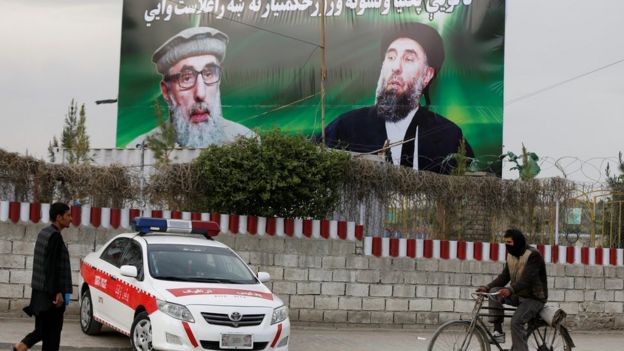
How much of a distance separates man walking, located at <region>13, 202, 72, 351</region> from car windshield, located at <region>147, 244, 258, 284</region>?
1.78 m

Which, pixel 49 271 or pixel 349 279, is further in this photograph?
pixel 349 279

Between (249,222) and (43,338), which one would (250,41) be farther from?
(43,338)

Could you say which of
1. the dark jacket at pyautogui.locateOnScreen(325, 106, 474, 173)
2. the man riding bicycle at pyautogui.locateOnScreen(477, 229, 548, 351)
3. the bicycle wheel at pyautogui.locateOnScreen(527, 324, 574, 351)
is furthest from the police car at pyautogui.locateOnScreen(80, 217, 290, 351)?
the dark jacket at pyautogui.locateOnScreen(325, 106, 474, 173)

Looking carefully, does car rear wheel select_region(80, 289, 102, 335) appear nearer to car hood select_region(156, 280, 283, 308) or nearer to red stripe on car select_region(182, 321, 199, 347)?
car hood select_region(156, 280, 283, 308)

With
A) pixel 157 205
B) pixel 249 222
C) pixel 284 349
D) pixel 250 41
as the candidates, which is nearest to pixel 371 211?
pixel 249 222

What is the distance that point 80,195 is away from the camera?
51.2 ft

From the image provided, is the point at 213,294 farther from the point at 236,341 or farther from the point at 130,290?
the point at 130,290

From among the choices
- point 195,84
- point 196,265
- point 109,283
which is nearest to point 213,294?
point 196,265

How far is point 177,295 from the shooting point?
1067cm

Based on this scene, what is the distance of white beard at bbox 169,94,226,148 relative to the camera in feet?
173

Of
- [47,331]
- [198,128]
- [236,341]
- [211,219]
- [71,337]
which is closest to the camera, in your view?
[47,331]

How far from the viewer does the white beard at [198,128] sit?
173 ft

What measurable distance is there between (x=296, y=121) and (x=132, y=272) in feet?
133

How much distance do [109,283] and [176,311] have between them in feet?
6.32
